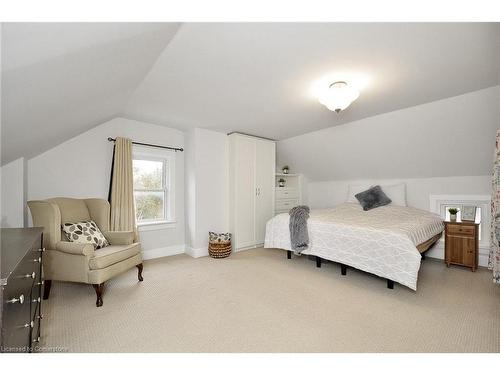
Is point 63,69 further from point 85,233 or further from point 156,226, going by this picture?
point 156,226

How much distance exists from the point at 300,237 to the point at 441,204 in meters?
2.50

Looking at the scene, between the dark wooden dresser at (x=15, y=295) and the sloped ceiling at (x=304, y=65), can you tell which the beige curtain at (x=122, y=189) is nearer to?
the sloped ceiling at (x=304, y=65)

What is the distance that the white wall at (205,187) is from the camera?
153 inches

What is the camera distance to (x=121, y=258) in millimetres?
2463

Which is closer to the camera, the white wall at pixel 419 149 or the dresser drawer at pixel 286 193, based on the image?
the white wall at pixel 419 149

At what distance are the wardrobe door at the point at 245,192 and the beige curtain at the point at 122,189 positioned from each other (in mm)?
1701

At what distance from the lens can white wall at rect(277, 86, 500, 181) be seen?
2.76 m

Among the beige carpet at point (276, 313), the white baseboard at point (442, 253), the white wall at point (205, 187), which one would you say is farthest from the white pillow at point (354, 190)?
the white wall at point (205, 187)

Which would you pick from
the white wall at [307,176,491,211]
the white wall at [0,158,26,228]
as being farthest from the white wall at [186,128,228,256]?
the white wall at [307,176,491,211]

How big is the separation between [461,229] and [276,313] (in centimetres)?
302

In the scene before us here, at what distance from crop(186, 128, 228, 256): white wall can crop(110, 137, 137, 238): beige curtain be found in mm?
938

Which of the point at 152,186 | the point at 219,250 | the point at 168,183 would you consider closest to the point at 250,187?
the point at 219,250

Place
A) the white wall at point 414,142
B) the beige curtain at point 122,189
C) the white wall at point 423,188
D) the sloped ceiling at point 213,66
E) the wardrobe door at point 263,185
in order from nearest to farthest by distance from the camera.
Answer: the sloped ceiling at point 213,66, the white wall at point 414,142, the beige curtain at point 122,189, the white wall at point 423,188, the wardrobe door at point 263,185
